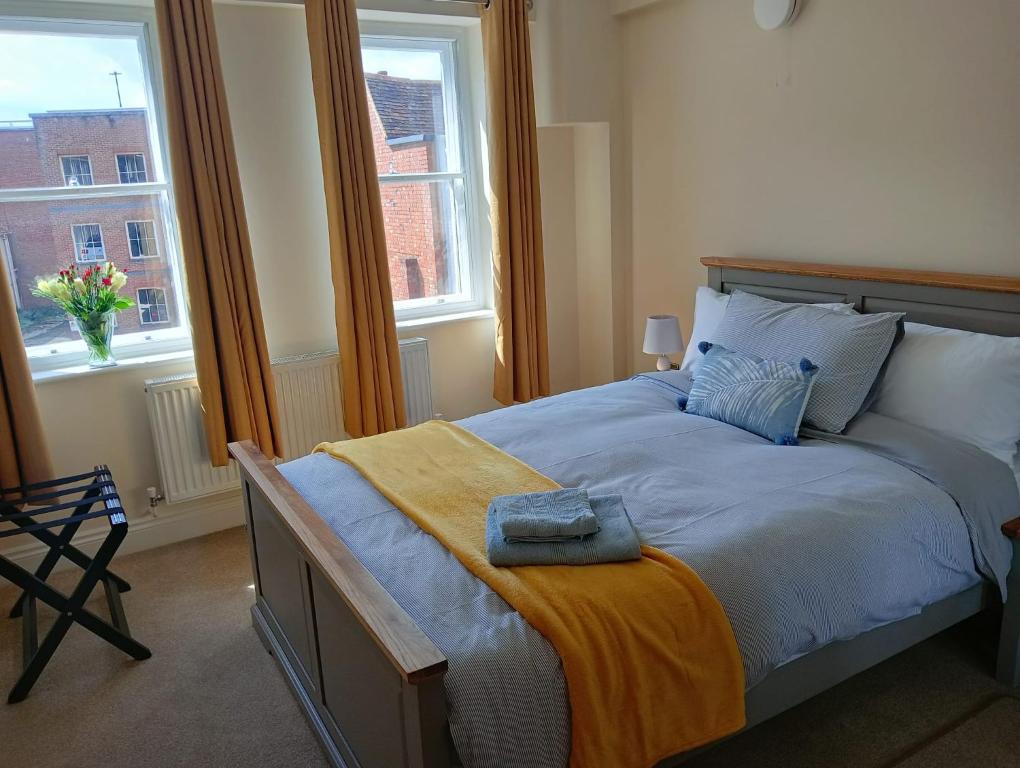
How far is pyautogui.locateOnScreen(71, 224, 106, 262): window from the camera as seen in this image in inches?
137

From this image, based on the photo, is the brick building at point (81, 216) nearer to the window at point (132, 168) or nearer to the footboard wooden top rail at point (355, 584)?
the window at point (132, 168)

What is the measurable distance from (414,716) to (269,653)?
54.7 inches

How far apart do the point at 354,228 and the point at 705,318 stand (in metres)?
1.61

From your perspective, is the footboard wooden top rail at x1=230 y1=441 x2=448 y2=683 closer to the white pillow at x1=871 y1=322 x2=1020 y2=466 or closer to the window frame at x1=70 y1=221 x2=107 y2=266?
the window frame at x1=70 y1=221 x2=107 y2=266

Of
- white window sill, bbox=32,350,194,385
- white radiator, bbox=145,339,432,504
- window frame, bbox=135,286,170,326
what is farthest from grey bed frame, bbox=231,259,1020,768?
window frame, bbox=135,286,170,326

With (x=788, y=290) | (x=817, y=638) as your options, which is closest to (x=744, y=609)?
(x=817, y=638)

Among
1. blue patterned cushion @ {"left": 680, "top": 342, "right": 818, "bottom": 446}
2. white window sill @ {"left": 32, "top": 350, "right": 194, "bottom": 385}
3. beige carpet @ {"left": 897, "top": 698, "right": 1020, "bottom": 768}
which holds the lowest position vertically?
beige carpet @ {"left": 897, "top": 698, "right": 1020, "bottom": 768}

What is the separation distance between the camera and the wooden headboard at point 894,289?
2.73 m

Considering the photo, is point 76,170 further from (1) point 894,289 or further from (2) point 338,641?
(1) point 894,289

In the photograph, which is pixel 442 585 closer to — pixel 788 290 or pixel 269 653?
pixel 269 653

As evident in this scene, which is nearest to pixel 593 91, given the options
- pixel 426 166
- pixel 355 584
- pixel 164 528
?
pixel 426 166

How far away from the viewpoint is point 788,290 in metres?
3.48

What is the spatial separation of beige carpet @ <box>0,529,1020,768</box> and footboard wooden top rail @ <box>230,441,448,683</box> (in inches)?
25.9

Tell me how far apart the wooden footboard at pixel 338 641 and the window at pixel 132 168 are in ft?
4.70
